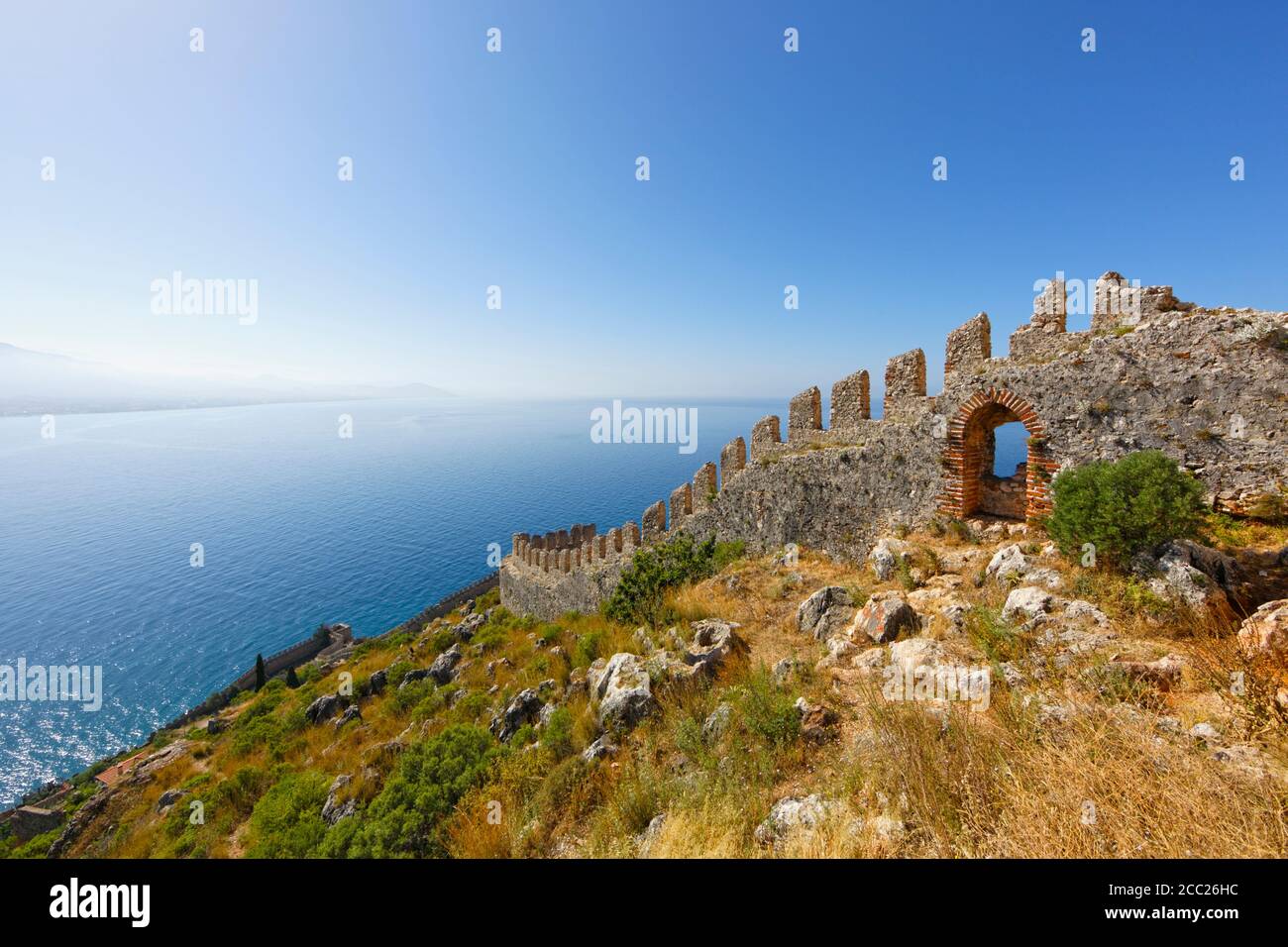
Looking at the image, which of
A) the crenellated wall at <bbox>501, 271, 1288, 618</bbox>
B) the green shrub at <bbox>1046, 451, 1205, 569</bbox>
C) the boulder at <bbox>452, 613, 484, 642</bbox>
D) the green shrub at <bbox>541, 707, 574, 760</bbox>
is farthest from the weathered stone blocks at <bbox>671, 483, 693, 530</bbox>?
the boulder at <bbox>452, 613, 484, 642</bbox>

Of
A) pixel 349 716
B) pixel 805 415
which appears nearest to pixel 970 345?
pixel 805 415

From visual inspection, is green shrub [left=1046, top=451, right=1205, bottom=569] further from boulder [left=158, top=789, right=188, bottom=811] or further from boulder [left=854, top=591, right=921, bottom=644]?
boulder [left=158, top=789, right=188, bottom=811]

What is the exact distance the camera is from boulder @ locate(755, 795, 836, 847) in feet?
12.5

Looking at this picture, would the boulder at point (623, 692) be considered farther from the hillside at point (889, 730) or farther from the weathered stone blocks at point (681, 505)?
the weathered stone blocks at point (681, 505)

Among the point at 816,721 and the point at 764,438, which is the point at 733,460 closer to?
the point at 764,438

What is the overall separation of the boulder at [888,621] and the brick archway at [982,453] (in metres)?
3.78

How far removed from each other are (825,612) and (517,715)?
20.9 ft

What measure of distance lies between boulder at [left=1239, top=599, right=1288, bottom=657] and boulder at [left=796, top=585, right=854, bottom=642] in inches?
162

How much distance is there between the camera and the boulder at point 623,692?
6996 mm

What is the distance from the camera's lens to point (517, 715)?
9500 millimetres
